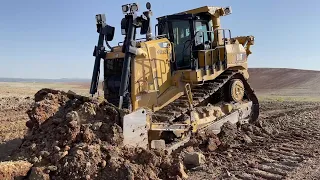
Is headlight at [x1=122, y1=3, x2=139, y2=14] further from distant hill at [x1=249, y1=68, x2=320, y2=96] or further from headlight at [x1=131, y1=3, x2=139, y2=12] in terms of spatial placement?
distant hill at [x1=249, y1=68, x2=320, y2=96]

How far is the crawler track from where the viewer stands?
751cm

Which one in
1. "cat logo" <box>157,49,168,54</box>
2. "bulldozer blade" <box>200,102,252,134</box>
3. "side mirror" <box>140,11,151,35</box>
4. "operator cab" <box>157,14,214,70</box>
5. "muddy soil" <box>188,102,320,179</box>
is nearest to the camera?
"muddy soil" <box>188,102,320,179</box>

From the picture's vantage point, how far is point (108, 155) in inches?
218

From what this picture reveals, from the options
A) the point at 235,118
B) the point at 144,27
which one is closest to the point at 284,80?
the point at 235,118

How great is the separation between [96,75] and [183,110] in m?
2.22

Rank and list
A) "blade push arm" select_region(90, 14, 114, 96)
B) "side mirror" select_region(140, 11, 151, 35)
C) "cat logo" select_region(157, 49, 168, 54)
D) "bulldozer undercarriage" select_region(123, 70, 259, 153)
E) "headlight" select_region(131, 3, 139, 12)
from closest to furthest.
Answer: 1. "bulldozer undercarriage" select_region(123, 70, 259, 153)
2. "headlight" select_region(131, 3, 139, 12)
3. "side mirror" select_region(140, 11, 151, 35)
4. "cat logo" select_region(157, 49, 168, 54)
5. "blade push arm" select_region(90, 14, 114, 96)

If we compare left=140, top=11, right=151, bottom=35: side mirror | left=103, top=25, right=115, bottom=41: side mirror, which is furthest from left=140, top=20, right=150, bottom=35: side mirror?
left=103, top=25, right=115, bottom=41: side mirror

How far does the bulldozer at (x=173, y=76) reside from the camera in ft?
23.5

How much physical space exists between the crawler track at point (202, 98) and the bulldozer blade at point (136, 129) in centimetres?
91

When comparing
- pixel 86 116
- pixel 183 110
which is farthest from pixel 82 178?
pixel 183 110

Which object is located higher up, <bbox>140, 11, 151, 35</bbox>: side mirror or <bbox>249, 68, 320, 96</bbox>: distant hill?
<bbox>140, 11, 151, 35</bbox>: side mirror

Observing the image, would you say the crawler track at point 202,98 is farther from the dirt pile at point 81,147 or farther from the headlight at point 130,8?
the headlight at point 130,8

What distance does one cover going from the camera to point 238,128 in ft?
30.6

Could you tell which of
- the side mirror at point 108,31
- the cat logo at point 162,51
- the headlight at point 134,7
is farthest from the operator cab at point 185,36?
the headlight at point 134,7
